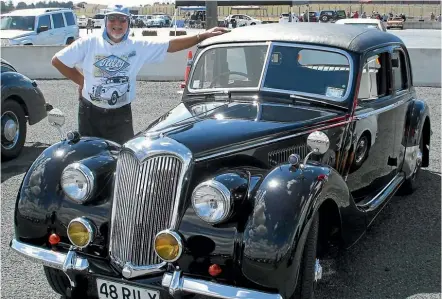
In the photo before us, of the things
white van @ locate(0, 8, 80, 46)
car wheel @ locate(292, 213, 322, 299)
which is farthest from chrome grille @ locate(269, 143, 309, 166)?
white van @ locate(0, 8, 80, 46)

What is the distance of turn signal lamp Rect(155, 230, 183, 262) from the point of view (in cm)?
272

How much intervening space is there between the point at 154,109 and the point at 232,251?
7.47m

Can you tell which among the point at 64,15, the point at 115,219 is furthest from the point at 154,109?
the point at 64,15

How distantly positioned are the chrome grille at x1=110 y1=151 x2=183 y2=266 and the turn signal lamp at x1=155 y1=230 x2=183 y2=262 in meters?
0.10

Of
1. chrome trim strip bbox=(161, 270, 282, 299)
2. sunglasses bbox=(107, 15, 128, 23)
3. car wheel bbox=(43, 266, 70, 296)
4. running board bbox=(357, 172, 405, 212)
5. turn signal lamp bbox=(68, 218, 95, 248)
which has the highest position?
sunglasses bbox=(107, 15, 128, 23)

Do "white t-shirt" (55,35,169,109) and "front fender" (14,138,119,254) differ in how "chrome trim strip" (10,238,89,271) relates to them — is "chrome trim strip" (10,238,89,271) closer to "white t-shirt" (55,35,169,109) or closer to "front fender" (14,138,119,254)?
"front fender" (14,138,119,254)

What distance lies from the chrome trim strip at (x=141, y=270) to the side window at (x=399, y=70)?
3219 mm

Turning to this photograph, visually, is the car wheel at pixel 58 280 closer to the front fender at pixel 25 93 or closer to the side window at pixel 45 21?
the front fender at pixel 25 93

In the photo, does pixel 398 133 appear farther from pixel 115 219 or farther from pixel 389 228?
pixel 115 219

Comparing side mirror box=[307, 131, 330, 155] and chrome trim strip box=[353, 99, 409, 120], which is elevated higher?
side mirror box=[307, 131, 330, 155]

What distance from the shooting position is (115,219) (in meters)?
2.96

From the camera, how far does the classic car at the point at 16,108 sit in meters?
6.98

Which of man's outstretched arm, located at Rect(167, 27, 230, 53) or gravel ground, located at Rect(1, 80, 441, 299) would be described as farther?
man's outstretched arm, located at Rect(167, 27, 230, 53)

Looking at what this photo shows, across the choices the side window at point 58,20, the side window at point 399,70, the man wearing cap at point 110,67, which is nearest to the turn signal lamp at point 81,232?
the man wearing cap at point 110,67
